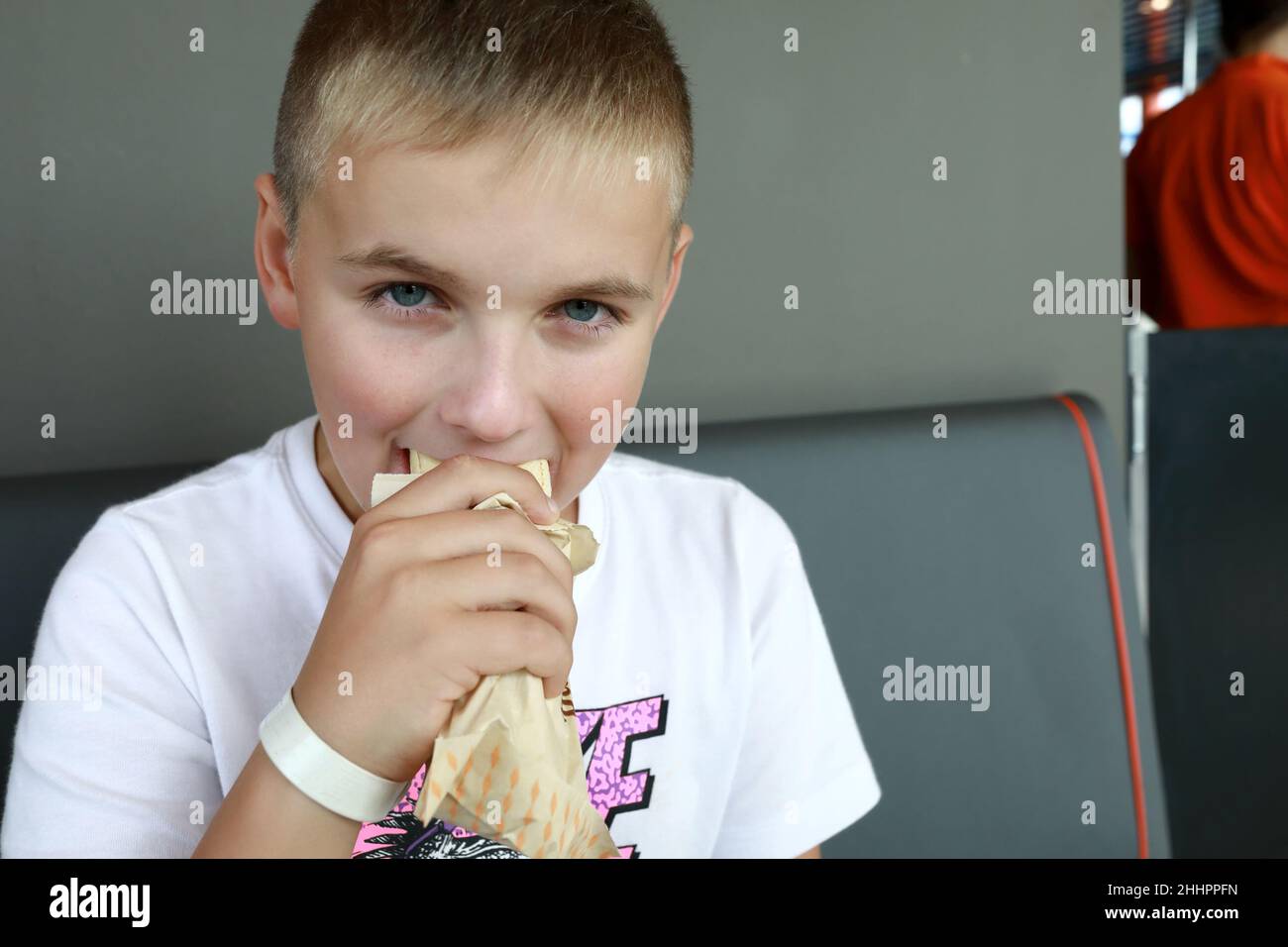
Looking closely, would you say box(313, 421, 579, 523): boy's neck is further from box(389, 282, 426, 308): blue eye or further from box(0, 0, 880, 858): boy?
box(389, 282, 426, 308): blue eye

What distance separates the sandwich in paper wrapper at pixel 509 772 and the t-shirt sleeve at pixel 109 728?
0.72 ft

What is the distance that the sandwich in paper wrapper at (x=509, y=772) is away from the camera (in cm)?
62

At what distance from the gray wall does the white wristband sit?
501mm

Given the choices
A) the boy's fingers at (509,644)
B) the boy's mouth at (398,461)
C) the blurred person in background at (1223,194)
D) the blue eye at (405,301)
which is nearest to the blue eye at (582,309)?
the blue eye at (405,301)

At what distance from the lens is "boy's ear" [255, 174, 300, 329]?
78 cm

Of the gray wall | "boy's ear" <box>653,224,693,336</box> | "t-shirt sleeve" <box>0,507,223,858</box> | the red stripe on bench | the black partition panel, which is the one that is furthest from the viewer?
the black partition panel

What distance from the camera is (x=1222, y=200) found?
189 centimetres

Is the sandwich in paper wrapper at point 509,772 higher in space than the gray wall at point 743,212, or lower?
lower

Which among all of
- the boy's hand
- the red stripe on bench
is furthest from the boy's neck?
the red stripe on bench

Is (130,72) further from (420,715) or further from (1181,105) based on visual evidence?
(1181,105)

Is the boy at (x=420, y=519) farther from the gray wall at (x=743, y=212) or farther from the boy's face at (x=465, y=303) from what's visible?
the gray wall at (x=743, y=212)
